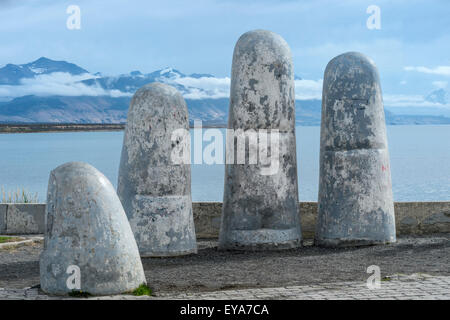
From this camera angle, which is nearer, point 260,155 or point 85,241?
point 85,241

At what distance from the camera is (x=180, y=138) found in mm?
10938

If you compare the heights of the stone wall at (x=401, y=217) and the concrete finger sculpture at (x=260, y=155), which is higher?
the concrete finger sculpture at (x=260, y=155)

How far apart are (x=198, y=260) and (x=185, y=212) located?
0.82 m

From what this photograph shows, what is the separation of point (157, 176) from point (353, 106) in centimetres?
348

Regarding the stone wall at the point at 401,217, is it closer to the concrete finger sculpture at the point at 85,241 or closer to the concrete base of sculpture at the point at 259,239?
the concrete base of sculpture at the point at 259,239

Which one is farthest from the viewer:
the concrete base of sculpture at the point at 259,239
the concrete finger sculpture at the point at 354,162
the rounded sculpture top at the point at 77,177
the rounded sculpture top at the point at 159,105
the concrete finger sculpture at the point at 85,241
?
the concrete finger sculpture at the point at 354,162

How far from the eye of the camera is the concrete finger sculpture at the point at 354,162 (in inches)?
450

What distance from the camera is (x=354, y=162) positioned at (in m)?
11.5

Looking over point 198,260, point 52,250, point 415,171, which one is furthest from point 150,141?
point 415,171

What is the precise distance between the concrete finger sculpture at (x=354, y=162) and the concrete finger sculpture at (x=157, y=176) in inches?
94.3

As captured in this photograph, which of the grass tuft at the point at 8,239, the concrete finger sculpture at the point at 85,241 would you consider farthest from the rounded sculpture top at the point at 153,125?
the grass tuft at the point at 8,239

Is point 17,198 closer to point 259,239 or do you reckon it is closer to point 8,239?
point 8,239

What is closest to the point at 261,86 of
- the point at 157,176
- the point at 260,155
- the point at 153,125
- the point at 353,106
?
the point at 260,155
